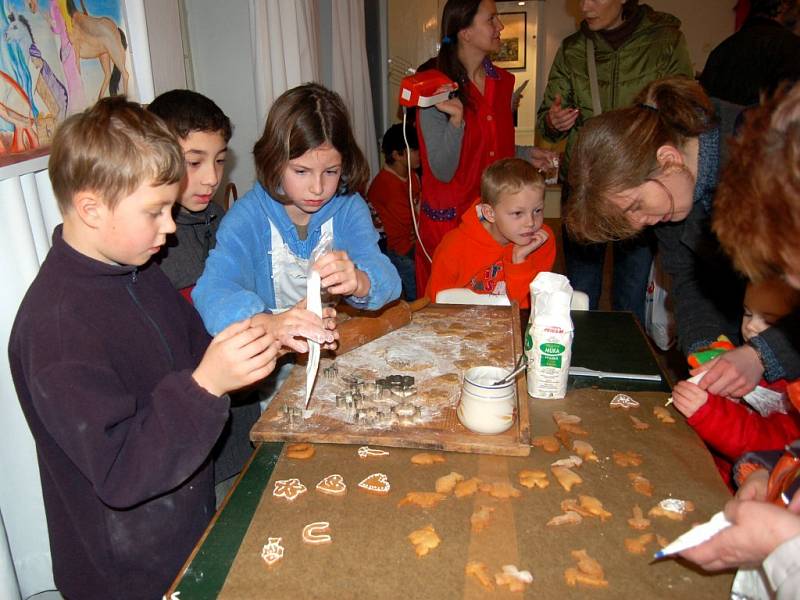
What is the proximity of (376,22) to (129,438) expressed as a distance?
5838 millimetres

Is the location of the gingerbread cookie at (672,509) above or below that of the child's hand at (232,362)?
below

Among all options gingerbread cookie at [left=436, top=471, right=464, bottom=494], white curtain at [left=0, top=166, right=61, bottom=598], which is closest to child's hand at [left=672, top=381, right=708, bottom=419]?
gingerbread cookie at [left=436, top=471, right=464, bottom=494]

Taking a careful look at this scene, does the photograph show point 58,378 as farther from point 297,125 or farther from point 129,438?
point 297,125

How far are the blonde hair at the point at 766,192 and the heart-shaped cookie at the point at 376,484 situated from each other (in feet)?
2.39

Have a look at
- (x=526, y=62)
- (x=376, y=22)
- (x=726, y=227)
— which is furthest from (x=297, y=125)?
(x=526, y=62)

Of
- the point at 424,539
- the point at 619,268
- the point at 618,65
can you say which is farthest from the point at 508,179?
the point at 424,539

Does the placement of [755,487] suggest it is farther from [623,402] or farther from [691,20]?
[691,20]

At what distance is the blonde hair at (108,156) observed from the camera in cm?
116

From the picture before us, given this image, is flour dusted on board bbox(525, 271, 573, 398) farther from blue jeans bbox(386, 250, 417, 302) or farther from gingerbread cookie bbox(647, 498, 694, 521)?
blue jeans bbox(386, 250, 417, 302)

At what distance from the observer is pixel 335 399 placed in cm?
145

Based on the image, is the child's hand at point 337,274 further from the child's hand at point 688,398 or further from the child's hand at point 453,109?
the child's hand at point 453,109

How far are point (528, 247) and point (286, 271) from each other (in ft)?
3.92

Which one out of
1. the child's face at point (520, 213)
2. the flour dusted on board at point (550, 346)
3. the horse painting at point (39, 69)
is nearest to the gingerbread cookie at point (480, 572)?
the flour dusted on board at point (550, 346)

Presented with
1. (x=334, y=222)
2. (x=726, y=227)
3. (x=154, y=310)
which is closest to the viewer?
(x=726, y=227)
